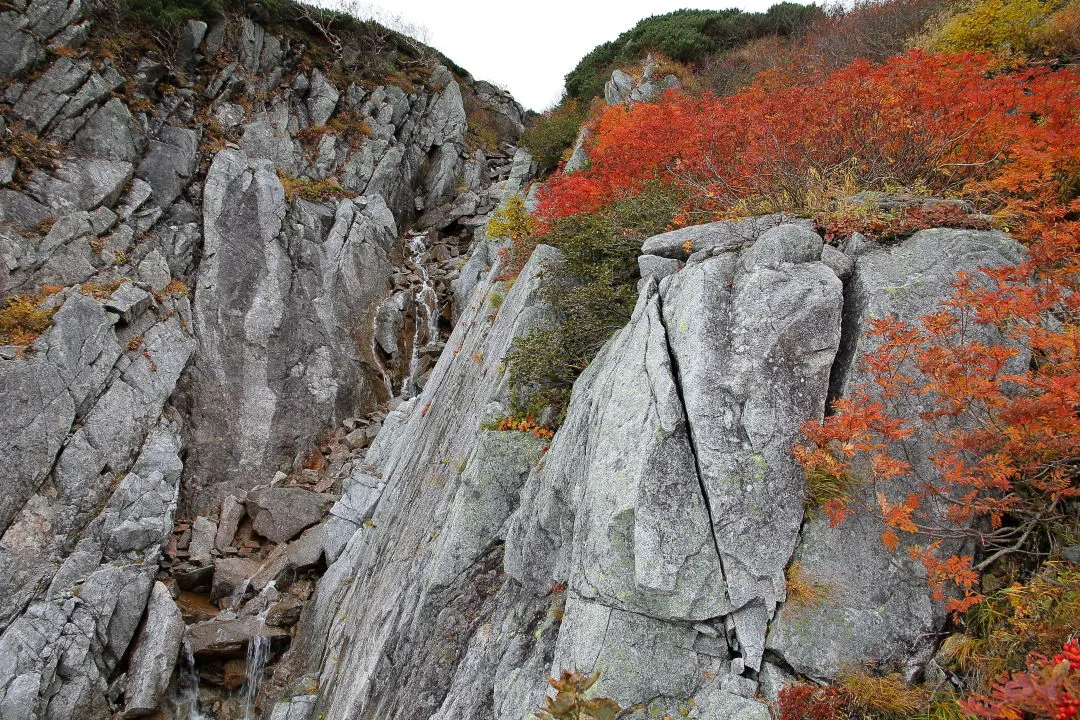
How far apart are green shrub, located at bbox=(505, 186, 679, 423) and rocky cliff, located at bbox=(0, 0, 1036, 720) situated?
0.56 meters

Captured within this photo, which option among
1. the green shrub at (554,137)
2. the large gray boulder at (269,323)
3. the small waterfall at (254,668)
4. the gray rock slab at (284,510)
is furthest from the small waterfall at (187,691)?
the green shrub at (554,137)

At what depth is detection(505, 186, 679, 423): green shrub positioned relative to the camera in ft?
28.8

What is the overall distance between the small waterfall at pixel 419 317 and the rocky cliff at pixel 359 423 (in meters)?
0.15

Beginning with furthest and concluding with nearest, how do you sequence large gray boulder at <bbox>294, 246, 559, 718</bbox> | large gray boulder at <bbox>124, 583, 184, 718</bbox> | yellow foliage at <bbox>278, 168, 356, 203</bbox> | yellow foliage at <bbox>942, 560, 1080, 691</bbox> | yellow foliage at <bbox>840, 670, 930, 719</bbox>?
yellow foliage at <bbox>278, 168, 356, 203</bbox>
large gray boulder at <bbox>124, 583, 184, 718</bbox>
large gray boulder at <bbox>294, 246, 559, 718</bbox>
yellow foliage at <bbox>840, 670, 930, 719</bbox>
yellow foliage at <bbox>942, 560, 1080, 691</bbox>

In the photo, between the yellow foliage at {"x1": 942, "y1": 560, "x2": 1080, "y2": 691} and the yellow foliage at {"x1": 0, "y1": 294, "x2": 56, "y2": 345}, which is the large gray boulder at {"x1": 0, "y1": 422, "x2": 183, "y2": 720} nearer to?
the yellow foliage at {"x1": 0, "y1": 294, "x2": 56, "y2": 345}

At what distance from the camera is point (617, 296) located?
8859 mm

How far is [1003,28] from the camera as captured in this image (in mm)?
10695

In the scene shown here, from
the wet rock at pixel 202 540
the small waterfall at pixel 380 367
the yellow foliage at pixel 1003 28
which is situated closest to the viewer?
the yellow foliage at pixel 1003 28

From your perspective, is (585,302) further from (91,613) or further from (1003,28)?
(91,613)

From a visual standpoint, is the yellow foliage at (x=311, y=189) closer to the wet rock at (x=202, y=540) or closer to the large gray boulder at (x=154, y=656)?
the wet rock at (x=202, y=540)

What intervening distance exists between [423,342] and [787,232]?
1930cm

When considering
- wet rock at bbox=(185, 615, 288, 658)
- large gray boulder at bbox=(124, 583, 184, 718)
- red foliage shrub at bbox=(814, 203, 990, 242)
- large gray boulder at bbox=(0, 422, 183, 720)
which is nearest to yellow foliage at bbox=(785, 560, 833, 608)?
red foliage shrub at bbox=(814, 203, 990, 242)

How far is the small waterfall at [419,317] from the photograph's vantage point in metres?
21.8

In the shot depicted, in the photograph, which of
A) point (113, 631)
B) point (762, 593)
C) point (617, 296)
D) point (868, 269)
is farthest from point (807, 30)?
point (113, 631)
